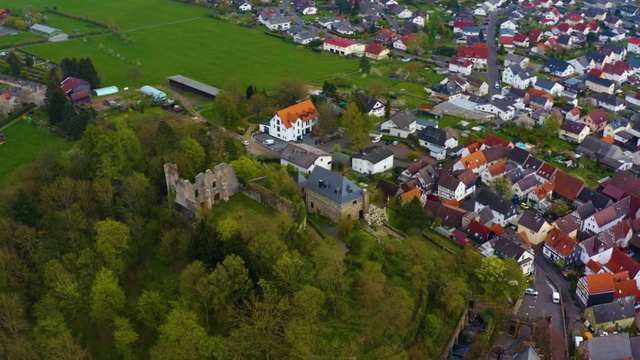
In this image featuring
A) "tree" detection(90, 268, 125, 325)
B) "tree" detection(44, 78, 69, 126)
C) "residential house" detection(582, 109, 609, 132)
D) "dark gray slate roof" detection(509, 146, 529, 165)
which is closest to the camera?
"tree" detection(90, 268, 125, 325)

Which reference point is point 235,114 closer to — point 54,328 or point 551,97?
point 54,328

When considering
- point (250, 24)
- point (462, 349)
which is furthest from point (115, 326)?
point (250, 24)

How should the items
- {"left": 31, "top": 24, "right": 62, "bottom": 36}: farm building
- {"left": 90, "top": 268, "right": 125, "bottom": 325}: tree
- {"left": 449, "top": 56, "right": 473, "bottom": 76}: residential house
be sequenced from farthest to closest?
{"left": 31, "top": 24, "right": 62, "bottom": 36}: farm building < {"left": 449, "top": 56, "right": 473, "bottom": 76}: residential house < {"left": 90, "top": 268, "right": 125, "bottom": 325}: tree

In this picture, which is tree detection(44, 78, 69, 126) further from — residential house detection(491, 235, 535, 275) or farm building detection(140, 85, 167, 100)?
residential house detection(491, 235, 535, 275)

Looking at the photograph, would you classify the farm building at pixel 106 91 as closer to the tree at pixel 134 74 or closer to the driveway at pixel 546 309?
the tree at pixel 134 74

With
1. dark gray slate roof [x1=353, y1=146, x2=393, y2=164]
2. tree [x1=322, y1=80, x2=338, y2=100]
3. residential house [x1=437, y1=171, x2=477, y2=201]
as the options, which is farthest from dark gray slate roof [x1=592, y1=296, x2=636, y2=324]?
tree [x1=322, y1=80, x2=338, y2=100]
